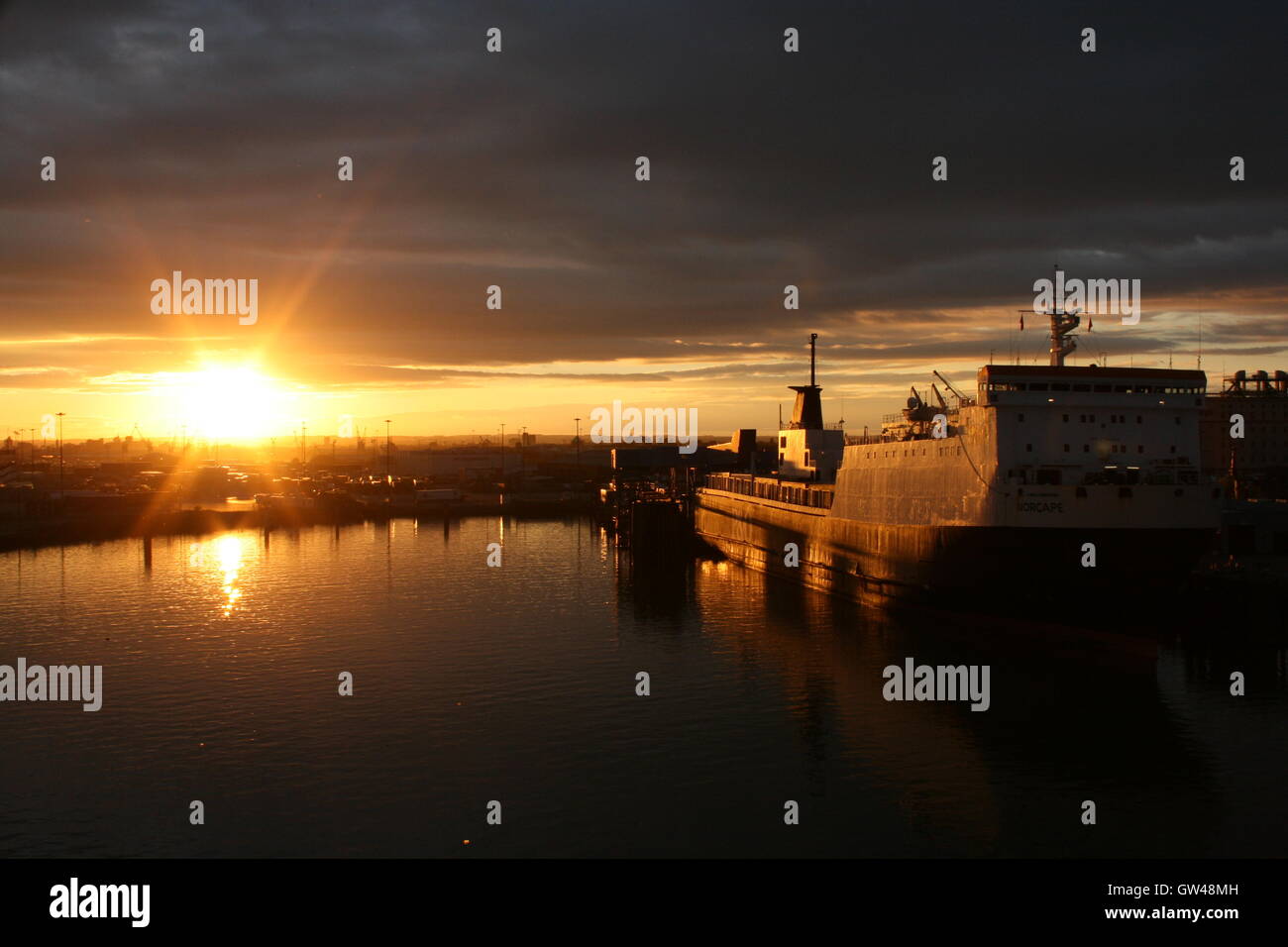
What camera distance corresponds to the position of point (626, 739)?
27016 mm

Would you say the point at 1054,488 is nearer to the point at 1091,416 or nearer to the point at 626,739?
the point at 1091,416

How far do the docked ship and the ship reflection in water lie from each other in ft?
7.56

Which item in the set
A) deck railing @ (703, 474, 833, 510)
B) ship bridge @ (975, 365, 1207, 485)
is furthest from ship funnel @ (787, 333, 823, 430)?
ship bridge @ (975, 365, 1207, 485)

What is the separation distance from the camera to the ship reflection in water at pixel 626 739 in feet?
69.3

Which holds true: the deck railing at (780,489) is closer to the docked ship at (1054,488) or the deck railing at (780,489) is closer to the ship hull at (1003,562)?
the ship hull at (1003,562)

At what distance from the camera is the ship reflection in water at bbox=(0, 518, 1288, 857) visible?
2111cm

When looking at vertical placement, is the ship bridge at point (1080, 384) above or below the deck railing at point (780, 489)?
above

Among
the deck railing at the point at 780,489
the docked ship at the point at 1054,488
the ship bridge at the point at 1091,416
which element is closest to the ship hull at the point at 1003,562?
the docked ship at the point at 1054,488

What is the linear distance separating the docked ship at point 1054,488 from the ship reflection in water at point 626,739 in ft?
7.56

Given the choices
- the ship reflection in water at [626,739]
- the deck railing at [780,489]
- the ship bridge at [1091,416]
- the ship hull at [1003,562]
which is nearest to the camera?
the ship reflection in water at [626,739]

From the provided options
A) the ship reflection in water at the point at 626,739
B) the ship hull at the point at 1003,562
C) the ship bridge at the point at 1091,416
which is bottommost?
the ship reflection in water at the point at 626,739
